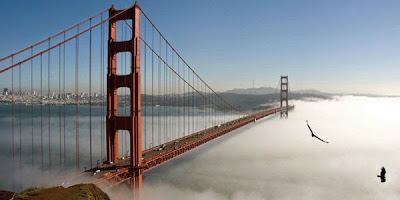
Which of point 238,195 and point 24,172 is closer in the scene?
point 238,195

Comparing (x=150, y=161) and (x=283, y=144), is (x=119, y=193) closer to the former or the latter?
(x=150, y=161)

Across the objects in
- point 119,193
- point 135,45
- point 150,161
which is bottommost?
point 119,193

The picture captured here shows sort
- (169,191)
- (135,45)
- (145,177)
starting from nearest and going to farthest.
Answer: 1. (135,45)
2. (169,191)
3. (145,177)

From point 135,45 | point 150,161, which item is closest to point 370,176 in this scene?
point 150,161

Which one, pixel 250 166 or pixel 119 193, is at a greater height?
pixel 119 193

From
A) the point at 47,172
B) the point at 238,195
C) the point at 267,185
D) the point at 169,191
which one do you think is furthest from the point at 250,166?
the point at 47,172

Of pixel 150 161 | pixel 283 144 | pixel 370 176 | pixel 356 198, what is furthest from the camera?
pixel 283 144

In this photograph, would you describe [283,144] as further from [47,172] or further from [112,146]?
[112,146]
